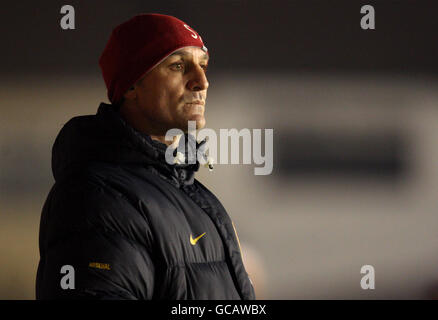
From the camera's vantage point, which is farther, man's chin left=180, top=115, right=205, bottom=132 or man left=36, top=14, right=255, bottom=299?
man's chin left=180, top=115, right=205, bottom=132

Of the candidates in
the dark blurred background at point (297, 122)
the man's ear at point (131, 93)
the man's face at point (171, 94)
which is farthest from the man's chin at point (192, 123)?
the dark blurred background at point (297, 122)

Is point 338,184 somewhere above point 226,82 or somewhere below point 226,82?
below

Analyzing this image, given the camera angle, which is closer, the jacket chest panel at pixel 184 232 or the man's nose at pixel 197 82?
the jacket chest panel at pixel 184 232

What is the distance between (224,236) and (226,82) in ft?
4.26

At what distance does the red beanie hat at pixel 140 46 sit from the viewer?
2.83 ft

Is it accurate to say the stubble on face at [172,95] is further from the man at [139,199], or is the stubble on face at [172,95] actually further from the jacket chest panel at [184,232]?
the jacket chest panel at [184,232]

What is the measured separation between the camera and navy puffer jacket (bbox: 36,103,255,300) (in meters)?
0.63

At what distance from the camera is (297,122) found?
80.7 inches

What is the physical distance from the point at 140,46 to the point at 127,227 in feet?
1.17

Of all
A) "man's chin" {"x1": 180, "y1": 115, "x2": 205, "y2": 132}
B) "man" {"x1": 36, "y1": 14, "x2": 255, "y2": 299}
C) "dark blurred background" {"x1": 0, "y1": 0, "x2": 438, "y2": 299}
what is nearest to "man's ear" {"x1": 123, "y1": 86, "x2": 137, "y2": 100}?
"man" {"x1": 36, "y1": 14, "x2": 255, "y2": 299}

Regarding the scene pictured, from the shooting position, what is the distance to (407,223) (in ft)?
6.77

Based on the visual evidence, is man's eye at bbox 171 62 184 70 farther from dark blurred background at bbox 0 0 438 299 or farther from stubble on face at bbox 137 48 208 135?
dark blurred background at bbox 0 0 438 299
